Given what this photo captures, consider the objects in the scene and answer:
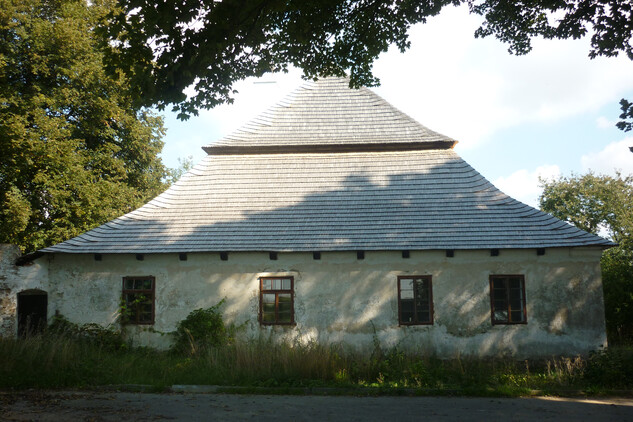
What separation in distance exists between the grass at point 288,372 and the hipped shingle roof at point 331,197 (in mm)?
3035

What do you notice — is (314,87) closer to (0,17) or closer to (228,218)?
(228,218)

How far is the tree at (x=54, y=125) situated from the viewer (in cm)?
1864

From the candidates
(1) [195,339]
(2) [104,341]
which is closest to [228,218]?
(1) [195,339]

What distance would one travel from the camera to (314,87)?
17.8 m

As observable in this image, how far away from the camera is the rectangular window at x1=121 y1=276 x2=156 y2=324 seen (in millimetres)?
12922

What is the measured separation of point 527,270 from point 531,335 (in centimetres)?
163

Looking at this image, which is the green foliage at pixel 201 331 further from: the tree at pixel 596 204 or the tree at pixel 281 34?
the tree at pixel 596 204

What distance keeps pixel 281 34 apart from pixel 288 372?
639 cm

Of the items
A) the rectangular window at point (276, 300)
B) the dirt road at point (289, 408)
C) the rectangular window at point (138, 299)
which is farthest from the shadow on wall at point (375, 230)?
the dirt road at point (289, 408)

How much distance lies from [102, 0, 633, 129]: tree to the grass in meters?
5.48

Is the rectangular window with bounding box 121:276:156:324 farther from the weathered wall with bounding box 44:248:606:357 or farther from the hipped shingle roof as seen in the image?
the hipped shingle roof

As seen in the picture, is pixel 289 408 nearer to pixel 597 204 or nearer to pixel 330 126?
pixel 330 126

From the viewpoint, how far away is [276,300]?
12914 mm

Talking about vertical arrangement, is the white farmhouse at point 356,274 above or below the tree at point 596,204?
below
